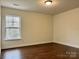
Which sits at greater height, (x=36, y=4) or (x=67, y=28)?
(x=36, y=4)

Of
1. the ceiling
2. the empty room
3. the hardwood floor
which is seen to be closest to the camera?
the hardwood floor

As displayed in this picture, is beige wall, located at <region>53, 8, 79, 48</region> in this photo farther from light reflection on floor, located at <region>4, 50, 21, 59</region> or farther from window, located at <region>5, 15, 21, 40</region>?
light reflection on floor, located at <region>4, 50, 21, 59</region>

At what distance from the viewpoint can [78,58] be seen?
367 centimetres

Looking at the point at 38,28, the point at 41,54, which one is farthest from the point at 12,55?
the point at 38,28

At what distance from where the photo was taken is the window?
5383 millimetres

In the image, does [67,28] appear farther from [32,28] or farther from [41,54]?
[41,54]

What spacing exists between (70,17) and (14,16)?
10.7 feet

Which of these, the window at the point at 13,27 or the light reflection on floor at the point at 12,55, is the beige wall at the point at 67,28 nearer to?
the window at the point at 13,27

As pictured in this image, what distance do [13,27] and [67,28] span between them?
10.6 feet

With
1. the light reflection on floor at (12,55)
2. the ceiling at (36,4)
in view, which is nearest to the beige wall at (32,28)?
the ceiling at (36,4)

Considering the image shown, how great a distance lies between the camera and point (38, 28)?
6.52 m

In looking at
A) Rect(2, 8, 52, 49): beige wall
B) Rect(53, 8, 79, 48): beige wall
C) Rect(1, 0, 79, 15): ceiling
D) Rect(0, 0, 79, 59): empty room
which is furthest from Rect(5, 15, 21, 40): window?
Rect(53, 8, 79, 48): beige wall

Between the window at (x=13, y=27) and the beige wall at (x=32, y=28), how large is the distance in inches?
9.2

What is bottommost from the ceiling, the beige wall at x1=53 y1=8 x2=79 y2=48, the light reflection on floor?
the light reflection on floor
